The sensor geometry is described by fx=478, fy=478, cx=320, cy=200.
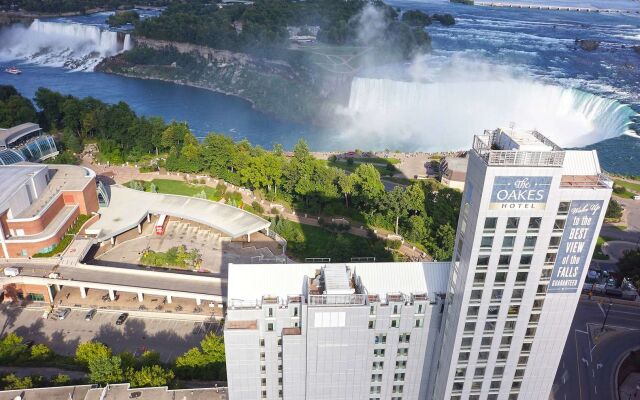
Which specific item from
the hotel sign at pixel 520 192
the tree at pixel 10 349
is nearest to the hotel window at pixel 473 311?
the hotel sign at pixel 520 192

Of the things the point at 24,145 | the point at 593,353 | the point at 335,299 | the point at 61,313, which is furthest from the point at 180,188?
the point at 593,353

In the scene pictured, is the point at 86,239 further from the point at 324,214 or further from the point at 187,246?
the point at 324,214

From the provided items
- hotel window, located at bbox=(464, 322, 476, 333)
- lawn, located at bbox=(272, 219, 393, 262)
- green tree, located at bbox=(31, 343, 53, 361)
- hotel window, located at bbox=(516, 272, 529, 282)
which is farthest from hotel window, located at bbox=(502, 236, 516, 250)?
green tree, located at bbox=(31, 343, 53, 361)

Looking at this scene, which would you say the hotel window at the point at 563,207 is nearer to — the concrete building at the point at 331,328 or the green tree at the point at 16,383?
the concrete building at the point at 331,328

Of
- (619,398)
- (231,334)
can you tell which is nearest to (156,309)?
(231,334)

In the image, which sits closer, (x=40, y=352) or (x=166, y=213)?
(x=40, y=352)

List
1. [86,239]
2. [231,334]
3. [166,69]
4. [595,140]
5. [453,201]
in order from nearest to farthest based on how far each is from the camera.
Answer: [231,334]
[86,239]
[453,201]
[595,140]
[166,69]

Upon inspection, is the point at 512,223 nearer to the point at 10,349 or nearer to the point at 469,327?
the point at 469,327
